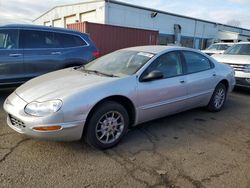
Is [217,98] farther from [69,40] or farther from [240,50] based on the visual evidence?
[240,50]

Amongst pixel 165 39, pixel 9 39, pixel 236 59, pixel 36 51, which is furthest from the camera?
pixel 165 39

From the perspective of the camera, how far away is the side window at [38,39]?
574 cm

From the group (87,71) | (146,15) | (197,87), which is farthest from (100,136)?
(146,15)

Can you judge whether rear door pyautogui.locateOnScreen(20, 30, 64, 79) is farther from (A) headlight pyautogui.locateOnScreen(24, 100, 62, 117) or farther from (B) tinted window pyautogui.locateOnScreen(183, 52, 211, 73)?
(B) tinted window pyautogui.locateOnScreen(183, 52, 211, 73)

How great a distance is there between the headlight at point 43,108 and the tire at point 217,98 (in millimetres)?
3515

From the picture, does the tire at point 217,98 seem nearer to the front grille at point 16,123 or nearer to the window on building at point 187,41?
the front grille at point 16,123

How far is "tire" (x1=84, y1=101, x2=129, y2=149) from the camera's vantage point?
3.20 m

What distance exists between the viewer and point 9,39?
5.58 meters

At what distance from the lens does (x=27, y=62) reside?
225 inches

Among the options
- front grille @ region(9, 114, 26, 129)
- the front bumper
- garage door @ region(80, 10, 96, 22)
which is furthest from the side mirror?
garage door @ region(80, 10, 96, 22)

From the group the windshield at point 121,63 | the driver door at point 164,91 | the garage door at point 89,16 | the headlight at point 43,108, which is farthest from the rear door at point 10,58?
the garage door at point 89,16

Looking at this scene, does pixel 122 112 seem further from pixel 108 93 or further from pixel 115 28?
pixel 115 28

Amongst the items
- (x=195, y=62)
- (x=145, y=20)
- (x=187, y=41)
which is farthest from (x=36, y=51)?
(x=187, y=41)

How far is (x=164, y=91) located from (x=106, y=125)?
118 centimetres
